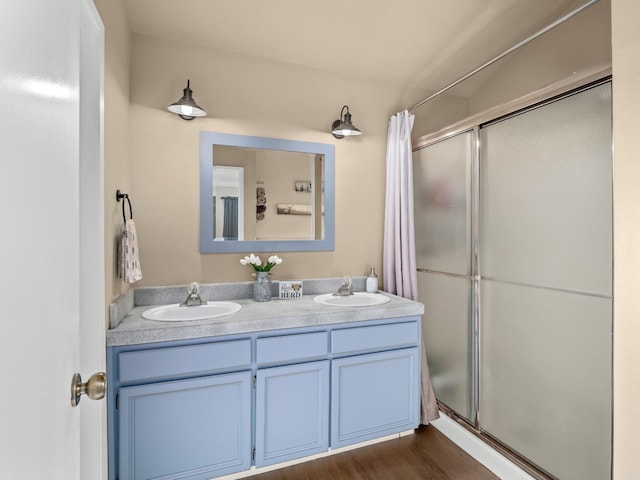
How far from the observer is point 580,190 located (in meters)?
1.70

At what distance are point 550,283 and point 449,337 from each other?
829mm

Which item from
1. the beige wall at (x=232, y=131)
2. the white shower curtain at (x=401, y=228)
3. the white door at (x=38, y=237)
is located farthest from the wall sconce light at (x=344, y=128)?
the white door at (x=38, y=237)

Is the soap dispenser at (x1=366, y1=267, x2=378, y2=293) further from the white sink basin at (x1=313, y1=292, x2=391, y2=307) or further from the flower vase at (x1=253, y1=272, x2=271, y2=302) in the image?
the flower vase at (x1=253, y1=272, x2=271, y2=302)

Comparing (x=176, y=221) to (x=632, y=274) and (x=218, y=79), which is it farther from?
(x=632, y=274)

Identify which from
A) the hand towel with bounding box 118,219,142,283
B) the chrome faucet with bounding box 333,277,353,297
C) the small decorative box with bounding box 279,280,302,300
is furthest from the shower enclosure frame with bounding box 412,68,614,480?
the hand towel with bounding box 118,219,142,283

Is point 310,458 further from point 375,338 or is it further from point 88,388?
point 88,388

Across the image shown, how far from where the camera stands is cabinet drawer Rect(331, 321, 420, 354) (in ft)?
6.55

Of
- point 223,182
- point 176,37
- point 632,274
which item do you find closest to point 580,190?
point 632,274

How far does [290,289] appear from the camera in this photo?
234cm

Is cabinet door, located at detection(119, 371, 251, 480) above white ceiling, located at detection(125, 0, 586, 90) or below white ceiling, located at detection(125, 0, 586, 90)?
below

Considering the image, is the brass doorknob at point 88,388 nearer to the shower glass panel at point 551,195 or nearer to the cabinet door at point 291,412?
the cabinet door at point 291,412

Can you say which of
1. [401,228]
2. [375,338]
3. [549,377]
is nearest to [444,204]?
[401,228]

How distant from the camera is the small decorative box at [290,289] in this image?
7.63 ft

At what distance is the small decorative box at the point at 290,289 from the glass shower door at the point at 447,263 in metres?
0.98
